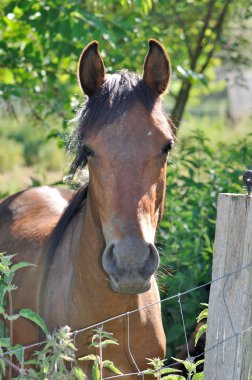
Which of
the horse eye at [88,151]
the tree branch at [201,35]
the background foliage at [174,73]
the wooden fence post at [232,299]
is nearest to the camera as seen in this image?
the wooden fence post at [232,299]

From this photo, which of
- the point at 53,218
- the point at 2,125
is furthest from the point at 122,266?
the point at 2,125

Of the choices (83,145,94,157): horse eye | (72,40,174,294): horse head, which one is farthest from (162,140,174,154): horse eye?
(83,145,94,157): horse eye

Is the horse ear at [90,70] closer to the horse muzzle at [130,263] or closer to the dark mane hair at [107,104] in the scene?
the dark mane hair at [107,104]

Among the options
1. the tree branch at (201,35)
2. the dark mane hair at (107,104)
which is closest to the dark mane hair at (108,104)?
the dark mane hair at (107,104)

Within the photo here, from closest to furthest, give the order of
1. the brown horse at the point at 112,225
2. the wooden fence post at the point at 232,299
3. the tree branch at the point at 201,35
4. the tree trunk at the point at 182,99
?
the wooden fence post at the point at 232,299, the brown horse at the point at 112,225, the tree branch at the point at 201,35, the tree trunk at the point at 182,99

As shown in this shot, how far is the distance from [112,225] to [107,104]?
672 millimetres

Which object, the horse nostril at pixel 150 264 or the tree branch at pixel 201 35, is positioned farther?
the tree branch at pixel 201 35

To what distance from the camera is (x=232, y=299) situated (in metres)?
2.68

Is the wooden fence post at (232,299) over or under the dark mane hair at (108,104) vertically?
under

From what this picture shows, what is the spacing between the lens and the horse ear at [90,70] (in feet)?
12.0

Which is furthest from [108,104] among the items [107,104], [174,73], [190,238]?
[174,73]

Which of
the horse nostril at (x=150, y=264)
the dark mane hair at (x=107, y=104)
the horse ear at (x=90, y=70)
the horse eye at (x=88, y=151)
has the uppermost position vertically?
the horse ear at (x=90, y=70)

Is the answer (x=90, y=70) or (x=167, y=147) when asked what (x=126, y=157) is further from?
(x=90, y=70)

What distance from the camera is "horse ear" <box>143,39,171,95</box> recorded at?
3.67 meters
